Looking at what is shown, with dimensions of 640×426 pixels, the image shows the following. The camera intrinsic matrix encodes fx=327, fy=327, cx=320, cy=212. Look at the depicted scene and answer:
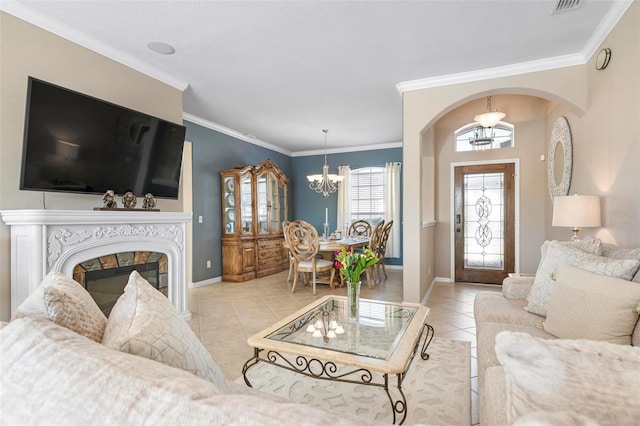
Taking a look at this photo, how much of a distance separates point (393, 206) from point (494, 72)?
3660 millimetres

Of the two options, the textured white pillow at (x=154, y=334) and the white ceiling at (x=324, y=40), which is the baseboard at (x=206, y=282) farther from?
the textured white pillow at (x=154, y=334)

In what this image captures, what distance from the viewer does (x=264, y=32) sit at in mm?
2711

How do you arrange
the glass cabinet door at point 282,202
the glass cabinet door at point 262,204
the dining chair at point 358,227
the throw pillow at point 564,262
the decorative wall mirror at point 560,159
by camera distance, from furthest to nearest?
the glass cabinet door at point 282,202, the dining chair at point 358,227, the glass cabinet door at point 262,204, the decorative wall mirror at point 560,159, the throw pillow at point 564,262

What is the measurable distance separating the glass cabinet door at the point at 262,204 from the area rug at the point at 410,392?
380 centimetres

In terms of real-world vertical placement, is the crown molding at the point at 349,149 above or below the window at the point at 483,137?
above

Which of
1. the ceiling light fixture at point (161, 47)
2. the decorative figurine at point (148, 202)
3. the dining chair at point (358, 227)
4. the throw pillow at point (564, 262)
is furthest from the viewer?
the dining chair at point (358, 227)

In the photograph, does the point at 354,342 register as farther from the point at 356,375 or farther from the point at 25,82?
the point at 25,82

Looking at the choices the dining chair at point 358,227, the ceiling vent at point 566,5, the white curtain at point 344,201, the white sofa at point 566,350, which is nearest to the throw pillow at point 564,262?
the white sofa at point 566,350

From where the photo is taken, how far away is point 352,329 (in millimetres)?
2094

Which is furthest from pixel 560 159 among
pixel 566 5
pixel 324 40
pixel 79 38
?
pixel 79 38

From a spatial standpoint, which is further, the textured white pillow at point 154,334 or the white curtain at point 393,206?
the white curtain at point 393,206

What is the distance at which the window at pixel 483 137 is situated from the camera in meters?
5.13

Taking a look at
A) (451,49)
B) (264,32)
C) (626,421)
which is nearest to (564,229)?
(451,49)

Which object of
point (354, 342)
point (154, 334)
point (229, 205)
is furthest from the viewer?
point (229, 205)
